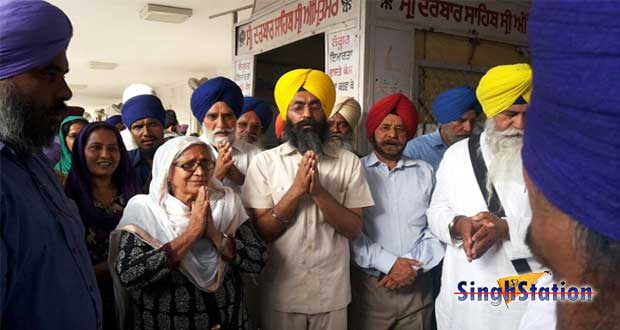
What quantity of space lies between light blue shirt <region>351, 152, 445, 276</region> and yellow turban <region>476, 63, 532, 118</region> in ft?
1.94

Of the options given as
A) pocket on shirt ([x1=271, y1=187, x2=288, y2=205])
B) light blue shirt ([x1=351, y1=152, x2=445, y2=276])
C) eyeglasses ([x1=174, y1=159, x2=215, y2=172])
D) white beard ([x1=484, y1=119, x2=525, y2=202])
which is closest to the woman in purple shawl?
eyeglasses ([x1=174, y1=159, x2=215, y2=172])

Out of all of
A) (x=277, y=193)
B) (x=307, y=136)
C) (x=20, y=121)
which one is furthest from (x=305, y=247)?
(x=20, y=121)

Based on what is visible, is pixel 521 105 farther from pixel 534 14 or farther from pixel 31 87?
pixel 31 87

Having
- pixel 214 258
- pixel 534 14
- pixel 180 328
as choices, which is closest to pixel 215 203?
pixel 214 258

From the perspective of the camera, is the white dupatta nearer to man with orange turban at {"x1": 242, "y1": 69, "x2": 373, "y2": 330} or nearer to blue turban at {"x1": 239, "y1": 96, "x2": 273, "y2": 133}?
man with orange turban at {"x1": 242, "y1": 69, "x2": 373, "y2": 330}

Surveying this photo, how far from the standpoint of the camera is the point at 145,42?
9.38 m

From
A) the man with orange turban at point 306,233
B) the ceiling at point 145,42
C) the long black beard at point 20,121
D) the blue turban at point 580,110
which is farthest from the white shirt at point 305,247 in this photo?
the ceiling at point 145,42

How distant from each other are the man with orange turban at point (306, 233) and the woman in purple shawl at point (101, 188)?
2.18ft

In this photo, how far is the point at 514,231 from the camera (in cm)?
A: 176

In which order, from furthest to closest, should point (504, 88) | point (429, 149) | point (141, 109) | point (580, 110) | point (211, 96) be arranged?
point (141, 109)
point (429, 149)
point (211, 96)
point (504, 88)
point (580, 110)

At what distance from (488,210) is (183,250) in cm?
123

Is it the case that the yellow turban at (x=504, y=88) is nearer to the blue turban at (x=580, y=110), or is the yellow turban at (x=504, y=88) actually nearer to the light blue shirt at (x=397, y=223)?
the light blue shirt at (x=397, y=223)

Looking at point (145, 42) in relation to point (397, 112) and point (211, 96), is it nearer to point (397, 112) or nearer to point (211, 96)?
point (211, 96)

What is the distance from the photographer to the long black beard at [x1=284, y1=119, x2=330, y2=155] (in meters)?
2.39
